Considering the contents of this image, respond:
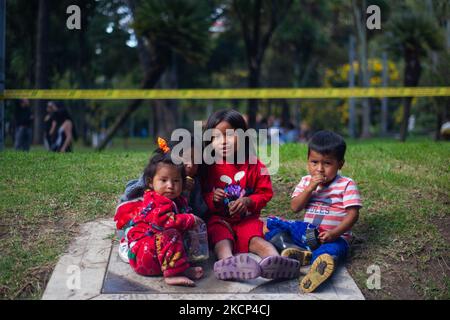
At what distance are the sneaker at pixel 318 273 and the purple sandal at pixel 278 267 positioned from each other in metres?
0.10

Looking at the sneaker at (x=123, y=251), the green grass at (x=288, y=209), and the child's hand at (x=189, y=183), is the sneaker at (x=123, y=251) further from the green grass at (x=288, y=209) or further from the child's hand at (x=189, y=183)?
the child's hand at (x=189, y=183)

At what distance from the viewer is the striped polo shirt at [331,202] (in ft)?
15.5

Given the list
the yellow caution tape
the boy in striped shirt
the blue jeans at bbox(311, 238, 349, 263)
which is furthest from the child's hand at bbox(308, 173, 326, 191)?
the yellow caution tape

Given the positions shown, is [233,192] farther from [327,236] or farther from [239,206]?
[327,236]

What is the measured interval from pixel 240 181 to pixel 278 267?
896 mm

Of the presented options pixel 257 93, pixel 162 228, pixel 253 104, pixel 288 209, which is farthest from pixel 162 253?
pixel 253 104

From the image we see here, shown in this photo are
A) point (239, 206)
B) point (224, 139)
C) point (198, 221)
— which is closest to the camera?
point (198, 221)

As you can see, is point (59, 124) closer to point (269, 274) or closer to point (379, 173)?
point (379, 173)

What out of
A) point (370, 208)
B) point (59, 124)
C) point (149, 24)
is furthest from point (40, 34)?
point (370, 208)

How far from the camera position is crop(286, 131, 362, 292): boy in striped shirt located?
15.2 ft

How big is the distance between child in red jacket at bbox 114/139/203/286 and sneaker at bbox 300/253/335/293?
2.39 feet

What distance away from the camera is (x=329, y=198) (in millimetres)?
4832

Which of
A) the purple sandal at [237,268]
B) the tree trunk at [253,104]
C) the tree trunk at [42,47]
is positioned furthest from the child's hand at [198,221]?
the tree trunk at [42,47]
